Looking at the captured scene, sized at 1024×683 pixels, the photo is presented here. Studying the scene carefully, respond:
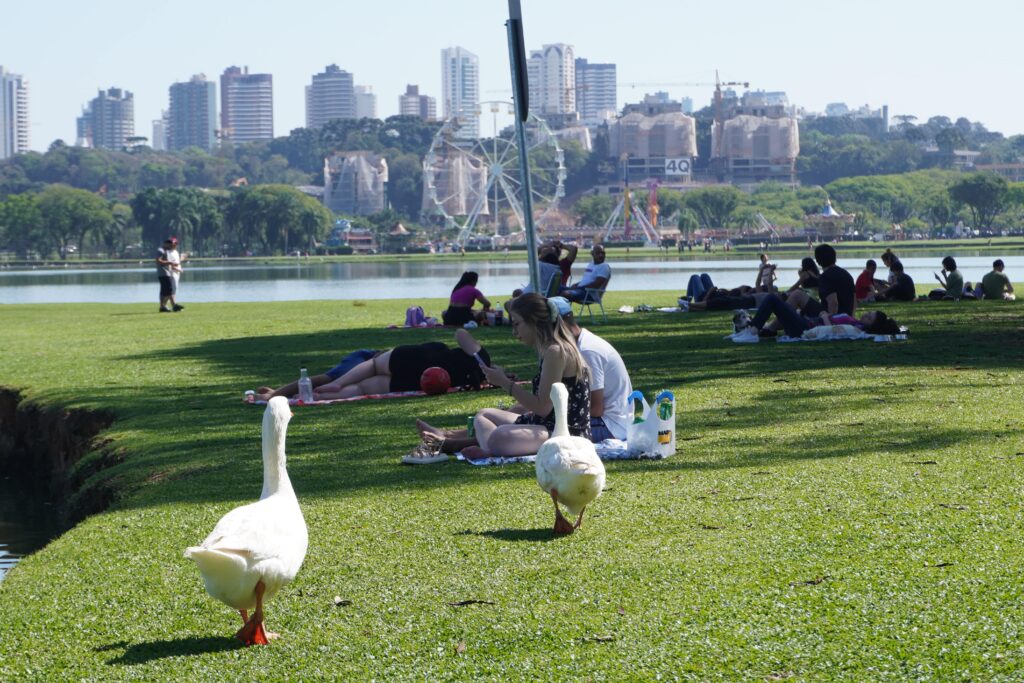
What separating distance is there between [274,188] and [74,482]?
615 feet

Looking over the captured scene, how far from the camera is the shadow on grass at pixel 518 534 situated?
25.9 feet

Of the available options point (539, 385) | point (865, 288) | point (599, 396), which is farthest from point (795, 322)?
point (539, 385)

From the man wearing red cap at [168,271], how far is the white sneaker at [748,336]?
15.9 meters

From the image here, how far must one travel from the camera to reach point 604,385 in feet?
33.9

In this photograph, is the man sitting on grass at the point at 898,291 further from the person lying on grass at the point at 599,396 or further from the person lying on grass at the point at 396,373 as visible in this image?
the person lying on grass at the point at 599,396

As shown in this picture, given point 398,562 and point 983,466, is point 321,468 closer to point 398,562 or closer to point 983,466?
point 398,562

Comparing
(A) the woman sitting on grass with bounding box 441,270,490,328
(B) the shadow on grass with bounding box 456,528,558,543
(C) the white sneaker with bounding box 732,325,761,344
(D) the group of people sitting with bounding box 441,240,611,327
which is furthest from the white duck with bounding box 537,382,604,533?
(A) the woman sitting on grass with bounding box 441,270,490,328

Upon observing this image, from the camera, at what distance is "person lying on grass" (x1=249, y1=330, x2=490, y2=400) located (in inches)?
578

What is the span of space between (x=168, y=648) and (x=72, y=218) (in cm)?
18522

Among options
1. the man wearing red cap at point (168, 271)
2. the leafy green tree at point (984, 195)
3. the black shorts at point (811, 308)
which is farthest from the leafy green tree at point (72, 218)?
the black shorts at point (811, 308)

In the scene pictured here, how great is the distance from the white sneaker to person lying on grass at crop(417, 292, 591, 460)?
30.3ft

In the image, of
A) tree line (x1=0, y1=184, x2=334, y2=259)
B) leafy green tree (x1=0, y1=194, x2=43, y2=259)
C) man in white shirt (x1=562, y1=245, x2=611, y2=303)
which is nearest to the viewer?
man in white shirt (x1=562, y1=245, x2=611, y2=303)

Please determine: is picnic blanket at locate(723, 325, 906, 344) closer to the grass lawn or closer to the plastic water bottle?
the grass lawn

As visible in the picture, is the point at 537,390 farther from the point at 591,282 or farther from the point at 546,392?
the point at 591,282
